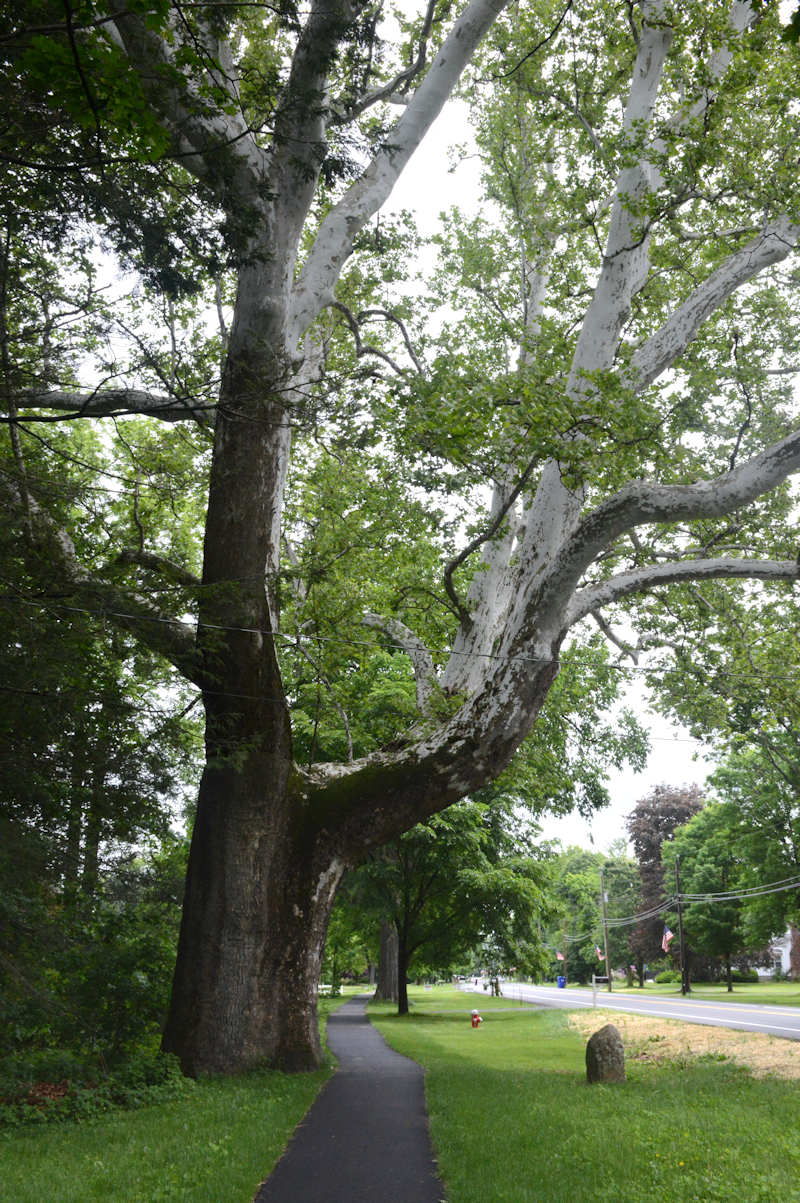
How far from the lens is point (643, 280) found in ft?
39.2

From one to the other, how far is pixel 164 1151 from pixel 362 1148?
167cm

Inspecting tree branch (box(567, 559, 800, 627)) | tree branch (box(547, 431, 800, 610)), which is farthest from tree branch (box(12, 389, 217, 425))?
tree branch (box(567, 559, 800, 627))

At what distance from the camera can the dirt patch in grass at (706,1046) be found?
39.9 ft

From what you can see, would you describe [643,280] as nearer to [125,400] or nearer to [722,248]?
[722,248]

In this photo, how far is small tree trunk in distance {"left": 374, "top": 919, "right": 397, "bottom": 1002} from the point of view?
27448 mm

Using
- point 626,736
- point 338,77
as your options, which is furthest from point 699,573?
point 626,736

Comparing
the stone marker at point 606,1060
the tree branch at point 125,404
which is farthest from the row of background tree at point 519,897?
the tree branch at point 125,404

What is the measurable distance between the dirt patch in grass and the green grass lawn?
27.1 inches

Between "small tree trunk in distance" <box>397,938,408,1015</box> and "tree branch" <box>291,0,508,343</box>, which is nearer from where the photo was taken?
"tree branch" <box>291,0,508,343</box>

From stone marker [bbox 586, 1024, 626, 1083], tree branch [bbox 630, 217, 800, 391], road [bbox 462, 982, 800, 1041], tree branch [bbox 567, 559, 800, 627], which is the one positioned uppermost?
tree branch [bbox 630, 217, 800, 391]

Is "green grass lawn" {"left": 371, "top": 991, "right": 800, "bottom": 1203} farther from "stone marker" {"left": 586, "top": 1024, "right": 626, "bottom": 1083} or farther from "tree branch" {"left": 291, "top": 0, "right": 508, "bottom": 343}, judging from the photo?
"tree branch" {"left": 291, "top": 0, "right": 508, "bottom": 343}

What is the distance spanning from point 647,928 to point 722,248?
48.4 metres

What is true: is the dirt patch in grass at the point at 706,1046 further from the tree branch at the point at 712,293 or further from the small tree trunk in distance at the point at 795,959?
the small tree trunk in distance at the point at 795,959

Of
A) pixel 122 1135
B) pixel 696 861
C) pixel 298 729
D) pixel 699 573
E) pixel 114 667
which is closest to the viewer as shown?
pixel 122 1135
